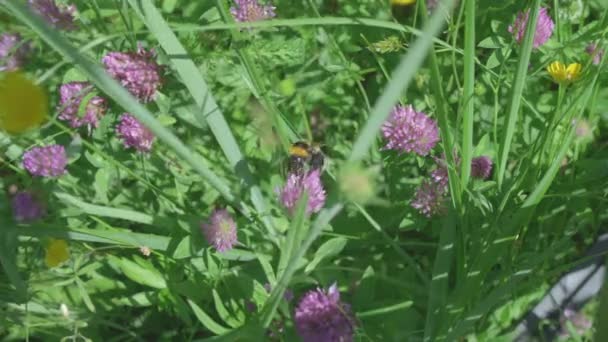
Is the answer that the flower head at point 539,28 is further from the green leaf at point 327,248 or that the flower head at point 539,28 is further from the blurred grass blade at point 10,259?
the blurred grass blade at point 10,259

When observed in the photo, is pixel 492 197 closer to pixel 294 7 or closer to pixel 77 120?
pixel 294 7

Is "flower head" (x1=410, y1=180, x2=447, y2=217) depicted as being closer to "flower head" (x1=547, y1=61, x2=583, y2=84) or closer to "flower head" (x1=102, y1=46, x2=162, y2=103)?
"flower head" (x1=547, y1=61, x2=583, y2=84)

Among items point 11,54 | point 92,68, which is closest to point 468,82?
point 92,68

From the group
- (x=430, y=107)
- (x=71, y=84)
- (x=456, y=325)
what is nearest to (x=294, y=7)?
(x=430, y=107)

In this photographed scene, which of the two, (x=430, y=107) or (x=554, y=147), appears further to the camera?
(x=430, y=107)

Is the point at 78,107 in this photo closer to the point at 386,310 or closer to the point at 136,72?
the point at 136,72

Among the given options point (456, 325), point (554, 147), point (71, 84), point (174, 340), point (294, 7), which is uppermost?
point (294, 7)
